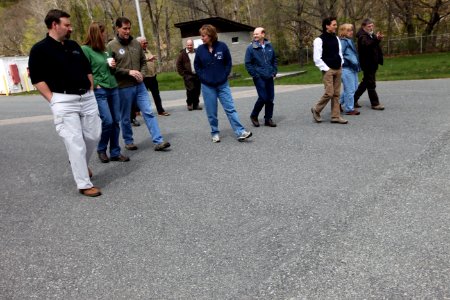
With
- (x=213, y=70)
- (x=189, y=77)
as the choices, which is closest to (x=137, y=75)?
(x=213, y=70)

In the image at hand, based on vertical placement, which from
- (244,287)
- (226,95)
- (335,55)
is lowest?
(244,287)

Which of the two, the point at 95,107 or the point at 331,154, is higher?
the point at 95,107

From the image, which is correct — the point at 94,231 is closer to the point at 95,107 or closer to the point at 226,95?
the point at 95,107

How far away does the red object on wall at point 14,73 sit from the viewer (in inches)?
1104

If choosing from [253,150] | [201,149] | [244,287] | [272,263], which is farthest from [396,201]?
[201,149]

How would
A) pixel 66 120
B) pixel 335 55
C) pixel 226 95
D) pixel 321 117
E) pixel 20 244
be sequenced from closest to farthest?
pixel 20 244
pixel 66 120
pixel 226 95
pixel 335 55
pixel 321 117

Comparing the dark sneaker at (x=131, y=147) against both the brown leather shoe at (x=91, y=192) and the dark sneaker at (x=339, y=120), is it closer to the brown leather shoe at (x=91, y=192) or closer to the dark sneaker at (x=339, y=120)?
the brown leather shoe at (x=91, y=192)

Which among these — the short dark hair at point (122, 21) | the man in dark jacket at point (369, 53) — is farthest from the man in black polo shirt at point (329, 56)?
the short dark hair at point (122, 21)

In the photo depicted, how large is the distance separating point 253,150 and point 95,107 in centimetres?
241

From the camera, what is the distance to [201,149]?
6.22 meters

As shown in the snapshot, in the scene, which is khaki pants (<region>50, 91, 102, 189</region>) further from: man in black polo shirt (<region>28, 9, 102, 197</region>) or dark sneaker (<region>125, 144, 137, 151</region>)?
dark sneaker (<region>125, 144, 137, 151</region>)

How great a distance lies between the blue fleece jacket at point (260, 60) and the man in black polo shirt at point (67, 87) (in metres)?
3.31

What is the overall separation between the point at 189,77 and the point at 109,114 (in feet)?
17.8

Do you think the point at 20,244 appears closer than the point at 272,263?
No
